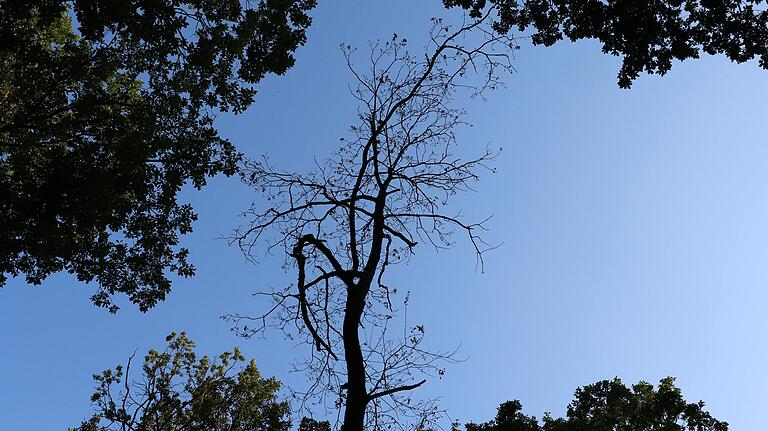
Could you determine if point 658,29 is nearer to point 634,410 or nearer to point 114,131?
point 114,131

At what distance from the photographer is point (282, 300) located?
8547mm

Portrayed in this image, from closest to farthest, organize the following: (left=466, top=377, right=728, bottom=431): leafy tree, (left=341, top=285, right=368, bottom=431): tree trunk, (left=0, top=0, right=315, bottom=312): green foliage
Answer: (left=341, top=285, right=368, bottom=431): tree trunk, (left=0, top=0, right=315, bottom=312): green foliage, (left=466, top=377, right=728, bottom=431): leafy tree

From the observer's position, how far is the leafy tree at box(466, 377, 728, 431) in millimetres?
23547

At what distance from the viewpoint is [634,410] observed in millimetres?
24547

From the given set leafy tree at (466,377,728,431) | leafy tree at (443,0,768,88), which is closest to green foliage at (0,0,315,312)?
leafy tree at (443,0,768,88)

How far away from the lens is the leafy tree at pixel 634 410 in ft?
77.3

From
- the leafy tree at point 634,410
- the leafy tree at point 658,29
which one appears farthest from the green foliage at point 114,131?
the leafy tree at point 634,410

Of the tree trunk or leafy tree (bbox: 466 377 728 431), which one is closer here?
the tree trunk

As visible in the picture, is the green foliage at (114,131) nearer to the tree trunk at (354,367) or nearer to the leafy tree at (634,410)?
the tree trunk at (354,367)

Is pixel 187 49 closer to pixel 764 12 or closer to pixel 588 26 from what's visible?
pixel 588 26

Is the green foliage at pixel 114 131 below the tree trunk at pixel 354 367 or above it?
above

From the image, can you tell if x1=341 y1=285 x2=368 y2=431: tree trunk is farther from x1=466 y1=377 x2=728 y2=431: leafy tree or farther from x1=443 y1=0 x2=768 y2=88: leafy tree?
x1=466 y1=377 x2=728 y2=431: leafy tree

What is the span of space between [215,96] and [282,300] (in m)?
5.67

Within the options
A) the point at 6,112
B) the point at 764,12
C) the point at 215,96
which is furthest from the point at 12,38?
the point at 764,12
